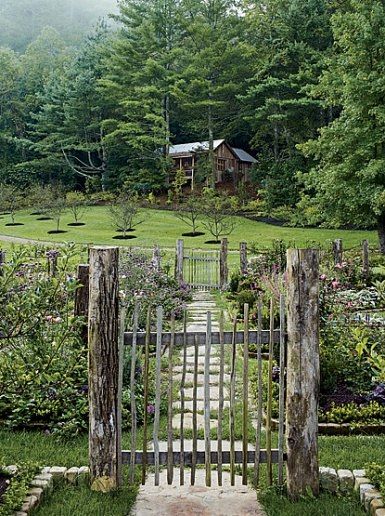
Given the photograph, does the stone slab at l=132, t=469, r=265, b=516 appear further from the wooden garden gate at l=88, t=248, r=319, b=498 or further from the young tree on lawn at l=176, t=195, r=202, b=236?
the young tree on lawn at l=176, t=195, r=202, b=236

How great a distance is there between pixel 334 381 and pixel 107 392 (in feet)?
9.88

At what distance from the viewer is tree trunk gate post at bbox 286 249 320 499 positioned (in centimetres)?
355

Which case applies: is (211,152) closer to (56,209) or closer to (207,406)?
(56,209)

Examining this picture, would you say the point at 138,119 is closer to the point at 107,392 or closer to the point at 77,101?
the point at 77,101

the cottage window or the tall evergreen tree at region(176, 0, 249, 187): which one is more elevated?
the tall evergreen tree at region(176, 0, 249, 187)

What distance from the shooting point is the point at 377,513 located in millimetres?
3256

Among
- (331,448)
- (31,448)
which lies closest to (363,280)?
(331,448)

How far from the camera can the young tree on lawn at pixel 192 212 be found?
97.0ft

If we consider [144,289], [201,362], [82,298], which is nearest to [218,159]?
[144,289]

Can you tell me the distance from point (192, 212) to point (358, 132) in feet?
37.9

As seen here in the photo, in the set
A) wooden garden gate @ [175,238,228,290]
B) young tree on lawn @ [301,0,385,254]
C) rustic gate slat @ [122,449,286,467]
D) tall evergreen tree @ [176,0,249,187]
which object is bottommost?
wooden garden gate @ [175,238,228,290]

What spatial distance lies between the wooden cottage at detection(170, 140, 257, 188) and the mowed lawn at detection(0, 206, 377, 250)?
7.01 metres

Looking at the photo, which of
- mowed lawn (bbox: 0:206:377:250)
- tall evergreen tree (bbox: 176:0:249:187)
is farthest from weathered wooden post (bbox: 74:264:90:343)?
tall evergreen tree (bbox: 176:0:249:187)

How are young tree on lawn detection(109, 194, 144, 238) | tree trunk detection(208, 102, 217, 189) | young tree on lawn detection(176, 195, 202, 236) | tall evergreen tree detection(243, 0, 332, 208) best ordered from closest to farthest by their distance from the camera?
young tree on lawn detection(109, 194, 144, 238), young tree on lawn detection(176, 195, 202, 236), tall evergreen tree detection(243, 0, 332, 208), tree trunk detection(208, 102, 217, 189)
